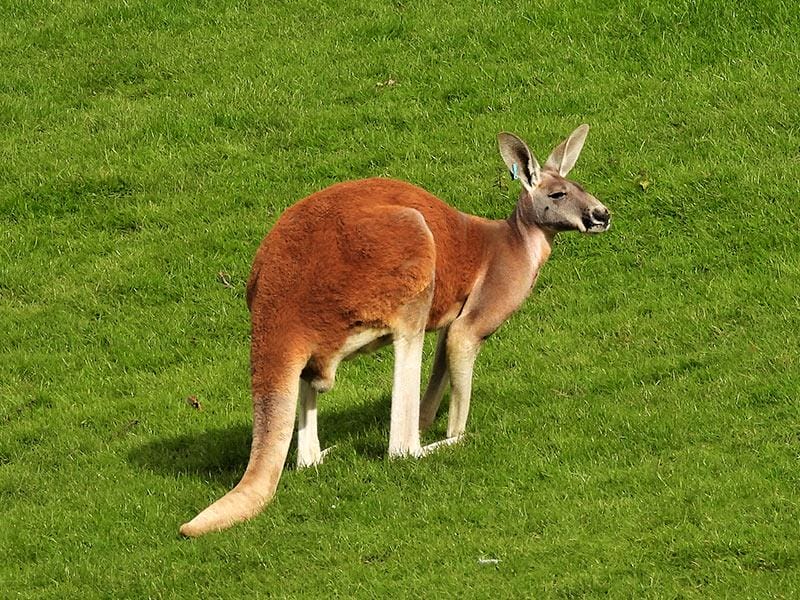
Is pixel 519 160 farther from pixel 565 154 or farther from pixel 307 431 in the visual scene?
pixel 307 431

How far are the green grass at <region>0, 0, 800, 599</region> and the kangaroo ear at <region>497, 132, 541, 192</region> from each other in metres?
1.53

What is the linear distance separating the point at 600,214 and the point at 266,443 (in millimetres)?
2651

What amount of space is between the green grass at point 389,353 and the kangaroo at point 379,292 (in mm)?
298

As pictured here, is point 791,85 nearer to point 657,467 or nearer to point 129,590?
point 657,467

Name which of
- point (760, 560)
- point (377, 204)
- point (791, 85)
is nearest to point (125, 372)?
point (377, 204)

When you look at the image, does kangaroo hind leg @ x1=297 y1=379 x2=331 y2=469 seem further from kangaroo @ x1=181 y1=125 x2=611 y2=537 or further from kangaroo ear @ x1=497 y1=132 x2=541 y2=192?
kangaroo ear @ x1=497 y1=132 x2=541 y2=192

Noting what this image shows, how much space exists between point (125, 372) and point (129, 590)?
4.05 meters

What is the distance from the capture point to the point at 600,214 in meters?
9.62

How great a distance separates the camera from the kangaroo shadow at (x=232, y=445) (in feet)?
31.5

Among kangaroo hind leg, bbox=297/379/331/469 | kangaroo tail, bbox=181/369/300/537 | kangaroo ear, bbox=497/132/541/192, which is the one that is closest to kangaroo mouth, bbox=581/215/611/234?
kangaroo ear, bbox=497/132/541/192

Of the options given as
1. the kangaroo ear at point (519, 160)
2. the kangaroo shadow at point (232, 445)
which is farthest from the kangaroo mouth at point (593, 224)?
the kangaroo shadow at point (232, 445)

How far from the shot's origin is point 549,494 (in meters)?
8.62

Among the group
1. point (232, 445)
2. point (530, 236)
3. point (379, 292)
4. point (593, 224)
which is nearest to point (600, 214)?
point (593, 224)

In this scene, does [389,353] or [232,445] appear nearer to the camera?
[232,445]
